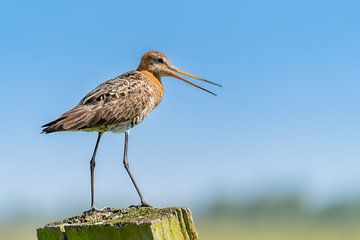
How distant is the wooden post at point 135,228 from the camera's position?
20.4ft

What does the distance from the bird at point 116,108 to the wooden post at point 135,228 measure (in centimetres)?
402

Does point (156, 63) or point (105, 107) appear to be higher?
point (156, 63)

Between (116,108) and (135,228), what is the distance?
607 cm

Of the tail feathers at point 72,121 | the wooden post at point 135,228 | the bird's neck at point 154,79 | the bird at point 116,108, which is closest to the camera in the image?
the wooden post at point 135,228

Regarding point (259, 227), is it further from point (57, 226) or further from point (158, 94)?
point (57, 226)

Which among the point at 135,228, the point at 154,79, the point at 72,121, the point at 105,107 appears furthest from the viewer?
the point at 154,79

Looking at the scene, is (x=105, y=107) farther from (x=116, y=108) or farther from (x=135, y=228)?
(x=135, y=228)

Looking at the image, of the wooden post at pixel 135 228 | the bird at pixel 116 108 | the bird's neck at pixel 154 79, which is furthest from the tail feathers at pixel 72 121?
the wooden post at pixel 135 228

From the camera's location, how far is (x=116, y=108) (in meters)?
12.2

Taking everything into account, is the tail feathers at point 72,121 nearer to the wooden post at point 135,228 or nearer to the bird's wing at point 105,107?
the bird's wing at point 105,107

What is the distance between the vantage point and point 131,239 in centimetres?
624

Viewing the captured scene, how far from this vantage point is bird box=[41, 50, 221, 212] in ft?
37.6

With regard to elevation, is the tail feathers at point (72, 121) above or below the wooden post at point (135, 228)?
above

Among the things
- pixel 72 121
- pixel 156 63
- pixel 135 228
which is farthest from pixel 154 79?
pixel 135 228
